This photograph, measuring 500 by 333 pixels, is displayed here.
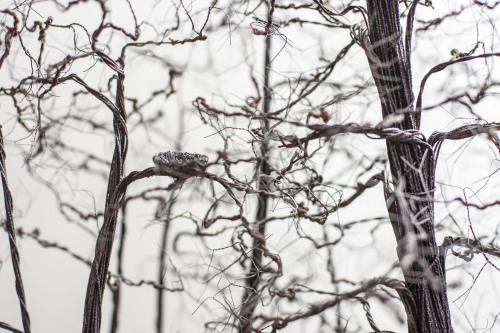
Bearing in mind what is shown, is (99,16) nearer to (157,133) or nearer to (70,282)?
(157,133)

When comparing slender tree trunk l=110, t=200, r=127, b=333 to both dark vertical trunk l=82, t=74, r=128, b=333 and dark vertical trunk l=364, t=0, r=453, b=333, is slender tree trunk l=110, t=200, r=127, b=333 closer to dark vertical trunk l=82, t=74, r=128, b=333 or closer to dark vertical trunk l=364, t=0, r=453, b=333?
dark vertical trunk l=82, t=74, r=128, b=333

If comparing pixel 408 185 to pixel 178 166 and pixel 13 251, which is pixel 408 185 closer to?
pixel 178 166

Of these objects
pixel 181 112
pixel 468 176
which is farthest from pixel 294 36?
pixel 468 176

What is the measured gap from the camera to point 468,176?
65cm

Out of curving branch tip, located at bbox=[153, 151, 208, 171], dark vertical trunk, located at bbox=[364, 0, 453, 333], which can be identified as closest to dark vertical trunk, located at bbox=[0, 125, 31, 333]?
curving branch tip, located at bbox=[153, 151, 208, 171]

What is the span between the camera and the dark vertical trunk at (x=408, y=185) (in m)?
0.41

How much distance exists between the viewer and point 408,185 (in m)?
0.42

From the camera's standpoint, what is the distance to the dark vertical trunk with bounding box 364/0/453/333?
0.41m

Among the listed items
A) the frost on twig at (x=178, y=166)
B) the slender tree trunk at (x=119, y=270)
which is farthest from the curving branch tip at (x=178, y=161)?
the slender tree trunk at (x=119, y=270)

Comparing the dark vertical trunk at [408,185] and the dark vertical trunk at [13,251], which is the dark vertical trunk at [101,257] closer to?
the dark vertical trunk at [13,251]

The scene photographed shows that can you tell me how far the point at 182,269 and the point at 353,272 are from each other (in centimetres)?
23

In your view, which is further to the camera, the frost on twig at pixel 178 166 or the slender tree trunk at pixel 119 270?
the slender tree trunk at pixel 119 270

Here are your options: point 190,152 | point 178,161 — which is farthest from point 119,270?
point 178,161

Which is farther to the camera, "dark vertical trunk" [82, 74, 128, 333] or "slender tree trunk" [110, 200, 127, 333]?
"slender tree trunk" [110, 200, 127, 333]
